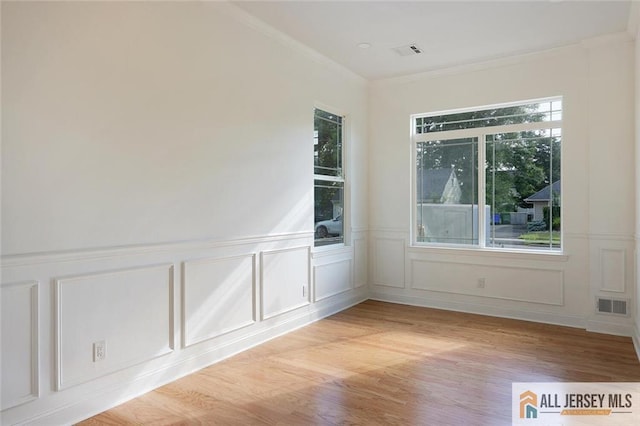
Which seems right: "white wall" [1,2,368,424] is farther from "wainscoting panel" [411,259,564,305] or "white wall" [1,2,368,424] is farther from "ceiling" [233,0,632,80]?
"wainscoting panel" [411,259,564,305]

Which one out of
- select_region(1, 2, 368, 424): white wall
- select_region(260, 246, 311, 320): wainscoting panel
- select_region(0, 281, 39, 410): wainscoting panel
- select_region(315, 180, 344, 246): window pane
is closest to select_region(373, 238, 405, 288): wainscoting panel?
select_region(315, 180, 344, 246): window pane

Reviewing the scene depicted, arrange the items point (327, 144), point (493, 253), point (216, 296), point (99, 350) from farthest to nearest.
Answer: point (327, 144)
point (493, 253)
point (216, 296)
point (99, 350)

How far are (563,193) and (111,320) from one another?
427 centimetres

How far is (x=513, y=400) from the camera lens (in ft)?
8.66

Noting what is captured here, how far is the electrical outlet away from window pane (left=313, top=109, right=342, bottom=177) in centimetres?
273

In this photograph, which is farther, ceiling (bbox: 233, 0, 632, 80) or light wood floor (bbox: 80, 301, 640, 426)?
ceiling (bbox: 233, 0, 632, 80)

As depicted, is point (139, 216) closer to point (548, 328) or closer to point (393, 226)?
point (393, 226)

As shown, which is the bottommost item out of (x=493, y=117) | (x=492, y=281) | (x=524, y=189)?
(x=492, y=281)

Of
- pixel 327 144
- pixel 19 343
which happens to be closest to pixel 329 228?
pixel 327 144

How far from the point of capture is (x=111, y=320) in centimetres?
259

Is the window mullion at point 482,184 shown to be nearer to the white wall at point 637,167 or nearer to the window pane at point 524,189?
the window pane at point 524,189

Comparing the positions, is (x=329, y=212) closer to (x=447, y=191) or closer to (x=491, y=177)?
(x=447, y=191)

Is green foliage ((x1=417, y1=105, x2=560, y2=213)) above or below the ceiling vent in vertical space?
below

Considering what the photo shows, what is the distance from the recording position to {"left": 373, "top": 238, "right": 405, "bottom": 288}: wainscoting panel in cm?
532
